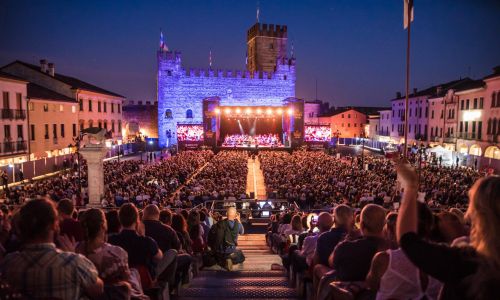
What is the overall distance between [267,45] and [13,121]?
44.9 meters

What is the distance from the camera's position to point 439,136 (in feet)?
137

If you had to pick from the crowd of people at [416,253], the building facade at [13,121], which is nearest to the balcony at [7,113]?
the building facade at [13,121]

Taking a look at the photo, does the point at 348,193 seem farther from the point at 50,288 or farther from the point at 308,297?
the point at 50,288

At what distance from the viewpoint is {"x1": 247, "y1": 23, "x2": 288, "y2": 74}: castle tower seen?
63.9m

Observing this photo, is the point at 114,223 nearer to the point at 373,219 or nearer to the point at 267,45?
the point at 373,219

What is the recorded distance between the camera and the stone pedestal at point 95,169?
13.3m

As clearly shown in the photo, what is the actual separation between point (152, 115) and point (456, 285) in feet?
197

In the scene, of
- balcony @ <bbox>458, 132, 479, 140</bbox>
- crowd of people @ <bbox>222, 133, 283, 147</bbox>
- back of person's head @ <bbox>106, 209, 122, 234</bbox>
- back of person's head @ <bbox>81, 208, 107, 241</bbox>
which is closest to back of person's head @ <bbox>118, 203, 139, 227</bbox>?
back of person's head @ <bbox>106, 209, 122, 234</bbox>

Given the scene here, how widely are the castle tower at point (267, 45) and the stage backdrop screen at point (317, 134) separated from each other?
21684mm

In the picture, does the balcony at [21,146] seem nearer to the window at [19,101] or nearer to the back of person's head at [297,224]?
the window at [19,101]

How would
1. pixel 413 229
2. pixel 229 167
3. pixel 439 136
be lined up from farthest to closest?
pixel 439 136, pixel 229 167, pixel 413 229

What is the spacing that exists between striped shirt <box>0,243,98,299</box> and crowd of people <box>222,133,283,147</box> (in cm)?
4153

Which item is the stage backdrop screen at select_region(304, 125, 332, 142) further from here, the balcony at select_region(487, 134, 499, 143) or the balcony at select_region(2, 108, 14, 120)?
the balcony at select_region(2, 108, 14, 120)

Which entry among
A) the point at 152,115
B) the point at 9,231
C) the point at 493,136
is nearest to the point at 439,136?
the point at 493,136
